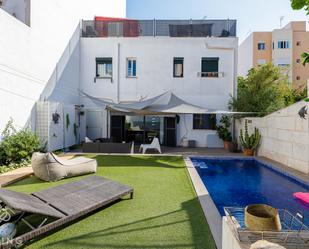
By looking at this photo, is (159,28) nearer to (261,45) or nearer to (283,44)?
(261,45)

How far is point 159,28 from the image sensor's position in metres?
19.5

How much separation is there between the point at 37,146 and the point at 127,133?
27.7ft

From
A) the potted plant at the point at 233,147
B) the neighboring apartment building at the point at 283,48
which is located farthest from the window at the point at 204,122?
the neighboring apartment building at the point at 283,48

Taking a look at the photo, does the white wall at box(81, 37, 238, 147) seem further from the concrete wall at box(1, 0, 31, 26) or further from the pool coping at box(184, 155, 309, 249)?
the pool coping at box(184, 155, 309, 249)

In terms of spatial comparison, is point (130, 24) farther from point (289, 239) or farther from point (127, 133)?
point (289, 239)

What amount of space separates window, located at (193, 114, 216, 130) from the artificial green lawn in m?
10.7

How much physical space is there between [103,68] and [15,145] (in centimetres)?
1041

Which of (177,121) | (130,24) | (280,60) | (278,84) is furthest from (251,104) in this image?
(280,60)

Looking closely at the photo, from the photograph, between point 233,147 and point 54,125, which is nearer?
point 54,125

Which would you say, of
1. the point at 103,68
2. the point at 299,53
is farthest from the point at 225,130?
the point at 299,53

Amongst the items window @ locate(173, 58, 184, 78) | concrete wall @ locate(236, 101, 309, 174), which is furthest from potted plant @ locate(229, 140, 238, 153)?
window @ locate(173, 58, 184, 78)

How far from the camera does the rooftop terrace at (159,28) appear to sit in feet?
62.5

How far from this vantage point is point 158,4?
792 inches

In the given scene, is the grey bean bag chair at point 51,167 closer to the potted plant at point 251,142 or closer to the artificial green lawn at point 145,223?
the artificial green lawn at point 145,223
